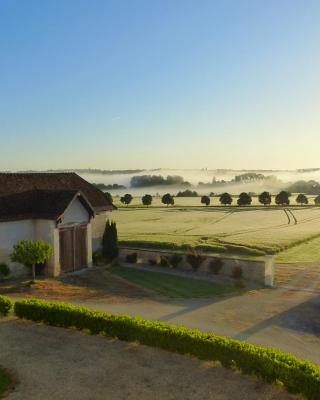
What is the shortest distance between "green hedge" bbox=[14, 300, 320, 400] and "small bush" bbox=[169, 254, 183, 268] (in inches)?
667

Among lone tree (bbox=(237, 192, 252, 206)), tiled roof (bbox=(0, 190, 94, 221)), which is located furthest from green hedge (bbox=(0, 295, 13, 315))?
lone tree (bbox=(237, 192, 252, 206))

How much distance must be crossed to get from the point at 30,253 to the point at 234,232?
29.1m

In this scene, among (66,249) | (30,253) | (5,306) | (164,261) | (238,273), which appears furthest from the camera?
(164,261)

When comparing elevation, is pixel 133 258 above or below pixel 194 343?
above

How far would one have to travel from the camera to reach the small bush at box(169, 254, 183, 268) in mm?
36719

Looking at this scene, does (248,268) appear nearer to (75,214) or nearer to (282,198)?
(75,214)

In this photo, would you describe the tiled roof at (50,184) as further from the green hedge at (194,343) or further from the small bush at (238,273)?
the green hedge at (194,343)

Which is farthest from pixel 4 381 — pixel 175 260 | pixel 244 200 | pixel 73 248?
pixel 244 200

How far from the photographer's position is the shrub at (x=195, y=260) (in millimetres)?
35438

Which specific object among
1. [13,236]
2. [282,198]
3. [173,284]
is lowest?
[173,284]

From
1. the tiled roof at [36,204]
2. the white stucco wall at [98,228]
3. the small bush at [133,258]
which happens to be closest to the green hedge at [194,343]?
the tiled roof at [36,204]

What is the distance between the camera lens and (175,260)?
121ft

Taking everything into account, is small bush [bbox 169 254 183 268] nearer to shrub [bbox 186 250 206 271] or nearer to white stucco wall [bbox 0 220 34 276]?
shrub [bbox 186 250 206 271]

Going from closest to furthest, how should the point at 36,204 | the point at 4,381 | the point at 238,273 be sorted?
the point at 4,381 → the point at 238,273 → the point at 36,204
